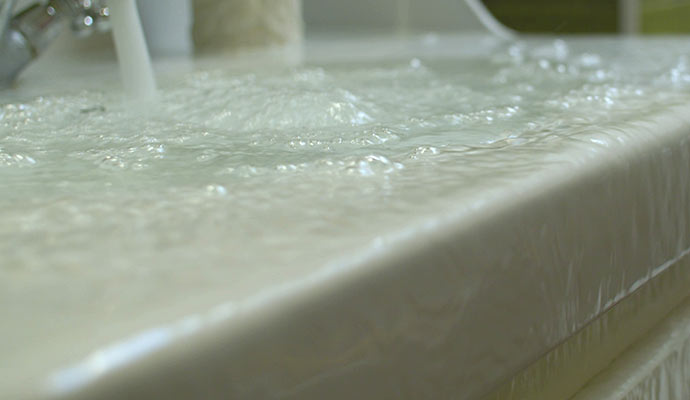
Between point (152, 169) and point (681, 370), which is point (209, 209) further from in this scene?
point (681, 370)

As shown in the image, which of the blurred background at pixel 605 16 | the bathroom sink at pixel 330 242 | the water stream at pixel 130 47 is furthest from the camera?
the blurred background at pixel 605 16

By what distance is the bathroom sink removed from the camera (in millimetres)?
83

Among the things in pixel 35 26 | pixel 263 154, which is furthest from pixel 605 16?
pixel 263 154

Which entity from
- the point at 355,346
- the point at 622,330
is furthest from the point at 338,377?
the point at 622,330

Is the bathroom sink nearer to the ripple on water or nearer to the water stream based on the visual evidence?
the ripple on water

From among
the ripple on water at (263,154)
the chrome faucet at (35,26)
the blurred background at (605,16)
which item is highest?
the chrome faucet at (35,26)

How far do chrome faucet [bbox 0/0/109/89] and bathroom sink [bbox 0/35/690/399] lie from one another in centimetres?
25

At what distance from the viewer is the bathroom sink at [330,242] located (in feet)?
0.27

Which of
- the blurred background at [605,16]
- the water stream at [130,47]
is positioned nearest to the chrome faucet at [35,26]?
the water stream at [130,47]

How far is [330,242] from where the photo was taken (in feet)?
0.34

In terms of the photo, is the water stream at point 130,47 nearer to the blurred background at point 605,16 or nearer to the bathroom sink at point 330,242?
the bathroom sink at point 330,242

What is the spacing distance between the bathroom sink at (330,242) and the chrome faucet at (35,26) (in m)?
0.25

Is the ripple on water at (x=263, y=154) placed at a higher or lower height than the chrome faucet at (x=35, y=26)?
lower

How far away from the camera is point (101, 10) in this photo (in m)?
0.46
